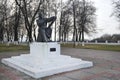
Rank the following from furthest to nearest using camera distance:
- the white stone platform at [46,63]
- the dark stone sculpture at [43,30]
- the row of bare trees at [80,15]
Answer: the row of bare trees at [80,15]
the dark stone sculpture at [43,30]
the white stone platform at [46,63]

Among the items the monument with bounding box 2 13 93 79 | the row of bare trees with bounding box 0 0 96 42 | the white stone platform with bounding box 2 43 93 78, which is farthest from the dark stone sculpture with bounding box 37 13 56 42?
the row of bare trees with bounding box 0 0 96 42

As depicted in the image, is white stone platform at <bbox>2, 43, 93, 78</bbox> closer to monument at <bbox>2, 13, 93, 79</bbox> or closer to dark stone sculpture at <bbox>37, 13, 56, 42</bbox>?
monument at <bbox>2, 13, 93, 79</bbox>

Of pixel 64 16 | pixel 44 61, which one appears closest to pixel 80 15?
pixel 64 16

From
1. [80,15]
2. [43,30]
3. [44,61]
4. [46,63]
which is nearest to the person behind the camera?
[46,63]

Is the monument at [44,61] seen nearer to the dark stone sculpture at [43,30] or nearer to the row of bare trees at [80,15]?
the dark stone sculpture at [43,30]

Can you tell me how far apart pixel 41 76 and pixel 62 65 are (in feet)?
5.40

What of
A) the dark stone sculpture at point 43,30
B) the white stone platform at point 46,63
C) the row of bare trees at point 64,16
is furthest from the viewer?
the row of bare trees at point 64,16

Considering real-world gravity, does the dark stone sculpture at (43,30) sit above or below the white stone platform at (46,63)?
above

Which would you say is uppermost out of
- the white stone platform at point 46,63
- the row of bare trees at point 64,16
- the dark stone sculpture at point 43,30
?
the row of bare trees at point 64,16

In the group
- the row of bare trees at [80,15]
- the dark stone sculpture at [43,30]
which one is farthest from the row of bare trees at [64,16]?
the dark stone sculpture at [43,30]

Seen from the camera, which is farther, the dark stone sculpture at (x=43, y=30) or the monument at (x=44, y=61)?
the dark stone sculpture at (x=43, y=30)

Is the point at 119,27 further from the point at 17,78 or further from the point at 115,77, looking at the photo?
the point at 17,78

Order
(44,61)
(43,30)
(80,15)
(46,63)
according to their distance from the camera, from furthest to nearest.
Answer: (80,15)
(43,30)
(44,61)
(46,63)

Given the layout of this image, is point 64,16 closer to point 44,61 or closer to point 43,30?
point 43,30
